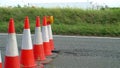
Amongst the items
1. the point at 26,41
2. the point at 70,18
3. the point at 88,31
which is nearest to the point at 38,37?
the point at 26,41

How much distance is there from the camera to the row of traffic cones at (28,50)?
254 inches

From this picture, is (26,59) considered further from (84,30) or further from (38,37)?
(84,30)

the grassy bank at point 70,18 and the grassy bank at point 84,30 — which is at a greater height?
the grassy bank at point 70,18

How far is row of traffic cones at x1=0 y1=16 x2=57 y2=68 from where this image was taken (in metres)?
6.44

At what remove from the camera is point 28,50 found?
23.3 ft

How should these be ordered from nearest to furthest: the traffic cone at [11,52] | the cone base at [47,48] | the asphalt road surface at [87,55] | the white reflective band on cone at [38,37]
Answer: the traffic cone at [11,52] < the asphalt road surface at [87,55] < the white reflective band on cone at [38,37] < the cone base at [47,48]

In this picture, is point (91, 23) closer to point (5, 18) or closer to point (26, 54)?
point (5, 18)

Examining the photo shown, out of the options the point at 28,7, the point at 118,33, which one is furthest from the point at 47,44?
the point at 28,7

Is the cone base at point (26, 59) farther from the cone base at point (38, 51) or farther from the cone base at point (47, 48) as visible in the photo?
the cone base at point (47, 48)

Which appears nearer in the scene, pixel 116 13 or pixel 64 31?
pixel 64 31

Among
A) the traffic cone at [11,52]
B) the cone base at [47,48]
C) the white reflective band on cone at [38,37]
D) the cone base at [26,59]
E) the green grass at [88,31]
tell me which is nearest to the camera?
the traffic cone at [11,52]

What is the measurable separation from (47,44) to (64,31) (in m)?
6.50

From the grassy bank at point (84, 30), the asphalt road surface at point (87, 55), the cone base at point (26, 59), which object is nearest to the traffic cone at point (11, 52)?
the cone base at point (26, 59)

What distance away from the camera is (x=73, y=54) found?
905 cm
